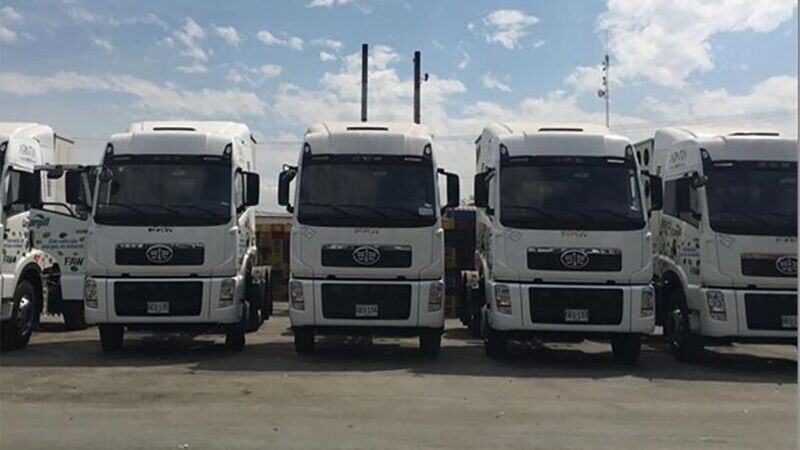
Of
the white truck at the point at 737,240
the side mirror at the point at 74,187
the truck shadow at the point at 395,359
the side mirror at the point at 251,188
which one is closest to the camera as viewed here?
the truck shadow at the point at 395,359

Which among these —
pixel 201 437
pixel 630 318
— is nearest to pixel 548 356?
pixel 630 318

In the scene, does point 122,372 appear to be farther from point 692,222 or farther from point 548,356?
point 692,222

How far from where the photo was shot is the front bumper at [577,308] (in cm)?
1234

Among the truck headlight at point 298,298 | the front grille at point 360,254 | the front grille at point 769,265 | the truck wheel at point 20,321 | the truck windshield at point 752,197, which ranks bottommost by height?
the truck wheel at point 20,321

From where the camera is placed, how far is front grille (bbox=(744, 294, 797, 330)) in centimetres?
1239

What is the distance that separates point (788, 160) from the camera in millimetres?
12773

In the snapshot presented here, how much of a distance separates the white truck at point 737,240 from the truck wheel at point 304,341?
5.76 metres

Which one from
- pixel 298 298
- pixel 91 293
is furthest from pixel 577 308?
pixel 91 293

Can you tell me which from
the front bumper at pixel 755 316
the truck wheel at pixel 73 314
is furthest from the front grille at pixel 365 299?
the truck wheel at pixel 73 314

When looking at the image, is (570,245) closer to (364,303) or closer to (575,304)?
(575,304)

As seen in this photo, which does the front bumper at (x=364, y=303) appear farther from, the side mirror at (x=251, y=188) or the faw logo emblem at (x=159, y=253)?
the side mirror at (x=251, y=188)

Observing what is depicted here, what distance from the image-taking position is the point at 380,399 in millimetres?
9711

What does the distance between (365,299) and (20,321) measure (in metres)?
5.57

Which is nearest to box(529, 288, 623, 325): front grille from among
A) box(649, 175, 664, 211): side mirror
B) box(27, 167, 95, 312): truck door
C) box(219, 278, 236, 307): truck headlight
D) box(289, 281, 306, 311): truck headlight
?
box(649, 175, 664, 211): side mirror
